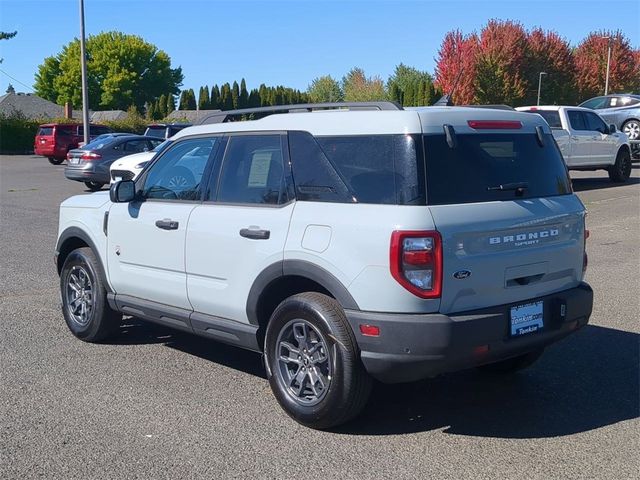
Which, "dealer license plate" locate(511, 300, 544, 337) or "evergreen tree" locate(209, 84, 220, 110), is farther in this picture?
"evergreen tree" locate(209, 84, 220, 110)

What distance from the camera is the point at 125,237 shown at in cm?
614

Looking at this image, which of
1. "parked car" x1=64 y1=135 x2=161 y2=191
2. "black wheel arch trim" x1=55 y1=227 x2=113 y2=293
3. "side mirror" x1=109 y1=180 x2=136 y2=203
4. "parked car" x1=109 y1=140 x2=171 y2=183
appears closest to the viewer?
"side mirror" x1=109 y1=180 x2=136 y2=203

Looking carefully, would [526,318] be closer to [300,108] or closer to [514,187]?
[514,187]

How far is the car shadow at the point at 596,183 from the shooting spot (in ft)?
64.5

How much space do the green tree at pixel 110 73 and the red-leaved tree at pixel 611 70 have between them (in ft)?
181

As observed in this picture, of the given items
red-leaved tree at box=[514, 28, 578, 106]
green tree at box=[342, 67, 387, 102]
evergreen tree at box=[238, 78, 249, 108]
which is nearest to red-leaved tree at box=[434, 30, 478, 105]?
red-leaved tree at box=[514, 28, 578, 106]

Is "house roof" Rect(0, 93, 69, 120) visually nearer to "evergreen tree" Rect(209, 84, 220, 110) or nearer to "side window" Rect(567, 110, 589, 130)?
"evergreen tree" Rect(209, 84, 220, 110)

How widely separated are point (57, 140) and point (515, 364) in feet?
110

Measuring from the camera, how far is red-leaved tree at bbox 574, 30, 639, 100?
208 ft

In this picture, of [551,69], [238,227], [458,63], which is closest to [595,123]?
[238,227]

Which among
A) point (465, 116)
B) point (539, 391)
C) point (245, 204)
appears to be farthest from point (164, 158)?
point (539, 391)

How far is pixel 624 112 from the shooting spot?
24.2 metres

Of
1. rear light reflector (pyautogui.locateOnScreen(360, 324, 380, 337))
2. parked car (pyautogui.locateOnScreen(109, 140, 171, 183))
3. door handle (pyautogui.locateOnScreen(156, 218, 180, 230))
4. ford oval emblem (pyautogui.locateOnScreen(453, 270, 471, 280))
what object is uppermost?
parked car (pyautogui.locateOnScreen(109, 140, 171, 183))

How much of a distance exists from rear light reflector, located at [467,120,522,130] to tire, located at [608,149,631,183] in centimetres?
1606
